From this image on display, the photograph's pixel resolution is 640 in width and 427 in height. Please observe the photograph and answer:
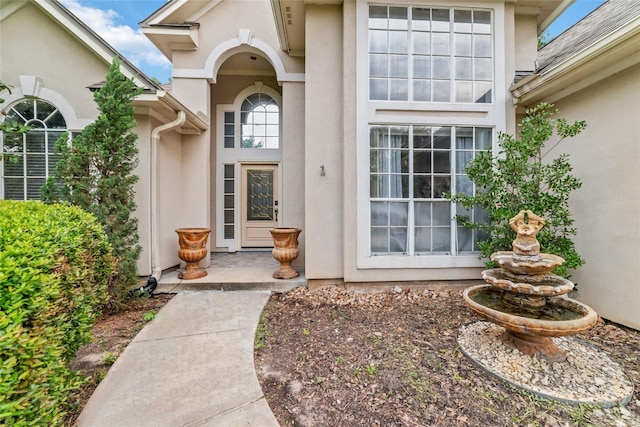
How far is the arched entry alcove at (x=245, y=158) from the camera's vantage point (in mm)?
7664

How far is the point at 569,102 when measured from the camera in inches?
172

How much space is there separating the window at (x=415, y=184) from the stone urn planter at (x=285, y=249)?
1539 mm

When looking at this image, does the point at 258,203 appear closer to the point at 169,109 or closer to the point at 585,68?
the point at 169,109

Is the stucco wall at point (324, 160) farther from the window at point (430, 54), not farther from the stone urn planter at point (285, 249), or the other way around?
the window at point (430, 54)

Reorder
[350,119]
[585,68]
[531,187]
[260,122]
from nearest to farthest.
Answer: [585,68] → [531,187] → [350,119] → [260,122]

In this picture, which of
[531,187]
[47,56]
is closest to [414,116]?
[531,187]

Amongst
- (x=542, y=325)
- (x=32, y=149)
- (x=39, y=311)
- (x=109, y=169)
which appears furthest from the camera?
(x=32, y=149)

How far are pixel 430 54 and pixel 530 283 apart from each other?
4086 millimetres

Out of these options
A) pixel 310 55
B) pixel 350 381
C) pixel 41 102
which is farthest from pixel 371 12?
pixel 41 102

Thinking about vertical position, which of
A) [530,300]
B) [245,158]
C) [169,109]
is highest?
[169,109]

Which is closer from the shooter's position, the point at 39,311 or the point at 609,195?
the point at 39,311

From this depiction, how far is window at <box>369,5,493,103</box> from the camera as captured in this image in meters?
4.70

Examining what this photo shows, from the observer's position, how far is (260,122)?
7.84 m

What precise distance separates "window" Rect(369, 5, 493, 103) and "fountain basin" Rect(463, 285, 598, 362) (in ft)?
11.8
